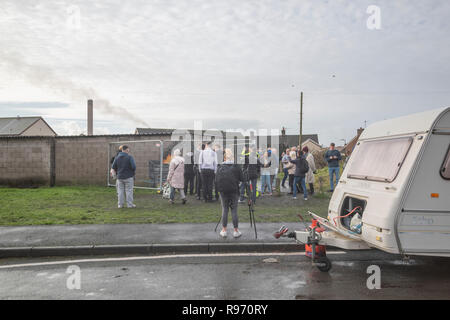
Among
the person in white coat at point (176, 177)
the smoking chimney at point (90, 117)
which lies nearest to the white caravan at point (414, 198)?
the person in white coat at point (176, 177)

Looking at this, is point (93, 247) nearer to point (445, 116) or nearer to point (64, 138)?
point (445, 116)

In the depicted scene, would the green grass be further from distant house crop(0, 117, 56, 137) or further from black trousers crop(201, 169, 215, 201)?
distant house crop(0, 117, 56, 137)

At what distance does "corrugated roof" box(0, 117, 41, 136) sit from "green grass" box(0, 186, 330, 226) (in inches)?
2131

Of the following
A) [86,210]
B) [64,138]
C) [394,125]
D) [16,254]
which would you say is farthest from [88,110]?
[394,125]

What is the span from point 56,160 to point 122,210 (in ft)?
34.0

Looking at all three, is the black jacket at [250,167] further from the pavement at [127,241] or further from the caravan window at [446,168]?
the caravan window at [446,168]

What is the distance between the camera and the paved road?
4840 mm

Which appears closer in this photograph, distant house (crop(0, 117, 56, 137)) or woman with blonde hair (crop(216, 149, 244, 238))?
woman with blonde hair (crop(216, 149, 244, 238))

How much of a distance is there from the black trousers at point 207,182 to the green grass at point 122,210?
343 millimetres

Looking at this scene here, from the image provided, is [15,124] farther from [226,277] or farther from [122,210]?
[226,277]

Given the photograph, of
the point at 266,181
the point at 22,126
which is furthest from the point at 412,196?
the point at 22,126

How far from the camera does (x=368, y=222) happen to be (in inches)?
220

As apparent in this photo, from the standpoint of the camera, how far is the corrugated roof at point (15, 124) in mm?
63344
